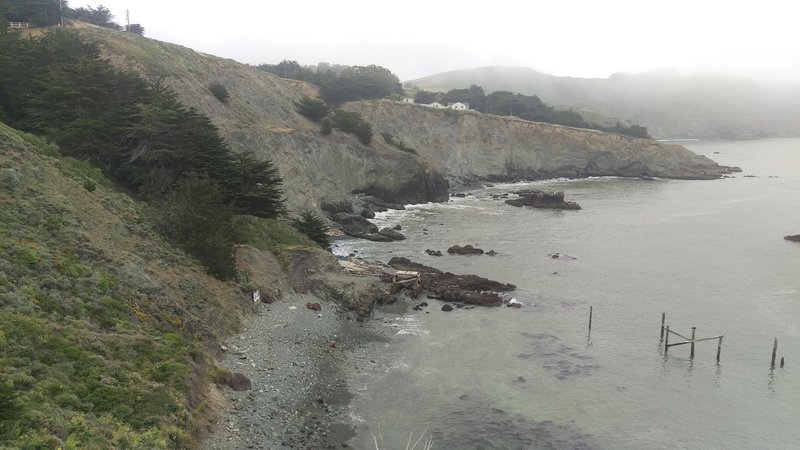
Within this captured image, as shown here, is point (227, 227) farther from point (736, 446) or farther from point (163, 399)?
point (736, 446)

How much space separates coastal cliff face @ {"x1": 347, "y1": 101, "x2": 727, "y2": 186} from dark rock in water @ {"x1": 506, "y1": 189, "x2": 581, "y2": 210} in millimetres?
23142

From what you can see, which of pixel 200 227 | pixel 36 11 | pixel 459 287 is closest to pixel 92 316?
pixel 200 227

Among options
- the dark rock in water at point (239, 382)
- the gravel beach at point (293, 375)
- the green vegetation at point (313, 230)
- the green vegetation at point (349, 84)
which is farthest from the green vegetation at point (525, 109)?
the dark rock in water at point (239, 382)

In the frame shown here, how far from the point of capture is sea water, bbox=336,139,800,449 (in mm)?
24406

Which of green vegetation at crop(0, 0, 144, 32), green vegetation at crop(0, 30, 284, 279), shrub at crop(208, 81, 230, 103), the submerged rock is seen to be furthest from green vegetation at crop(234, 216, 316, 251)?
green vegetation at crop(0, 0, 144, 32)

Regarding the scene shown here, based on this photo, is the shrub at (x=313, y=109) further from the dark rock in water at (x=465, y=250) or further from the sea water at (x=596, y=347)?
the dark rock in water at (x=465, y=250)

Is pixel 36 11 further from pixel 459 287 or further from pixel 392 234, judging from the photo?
pixel 459 287

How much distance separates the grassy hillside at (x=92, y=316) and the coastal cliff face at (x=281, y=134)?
109 ft

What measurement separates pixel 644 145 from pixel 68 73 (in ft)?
395

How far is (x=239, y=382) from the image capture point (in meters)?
22.8

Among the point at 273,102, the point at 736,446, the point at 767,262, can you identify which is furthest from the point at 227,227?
the point at 273,102

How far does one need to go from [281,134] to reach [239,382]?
2194 inches

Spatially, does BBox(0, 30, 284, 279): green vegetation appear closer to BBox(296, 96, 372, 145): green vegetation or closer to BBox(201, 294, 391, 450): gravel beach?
BBox(201, 294, 391, 450): gravel beach

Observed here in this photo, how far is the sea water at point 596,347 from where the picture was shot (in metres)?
24.4
